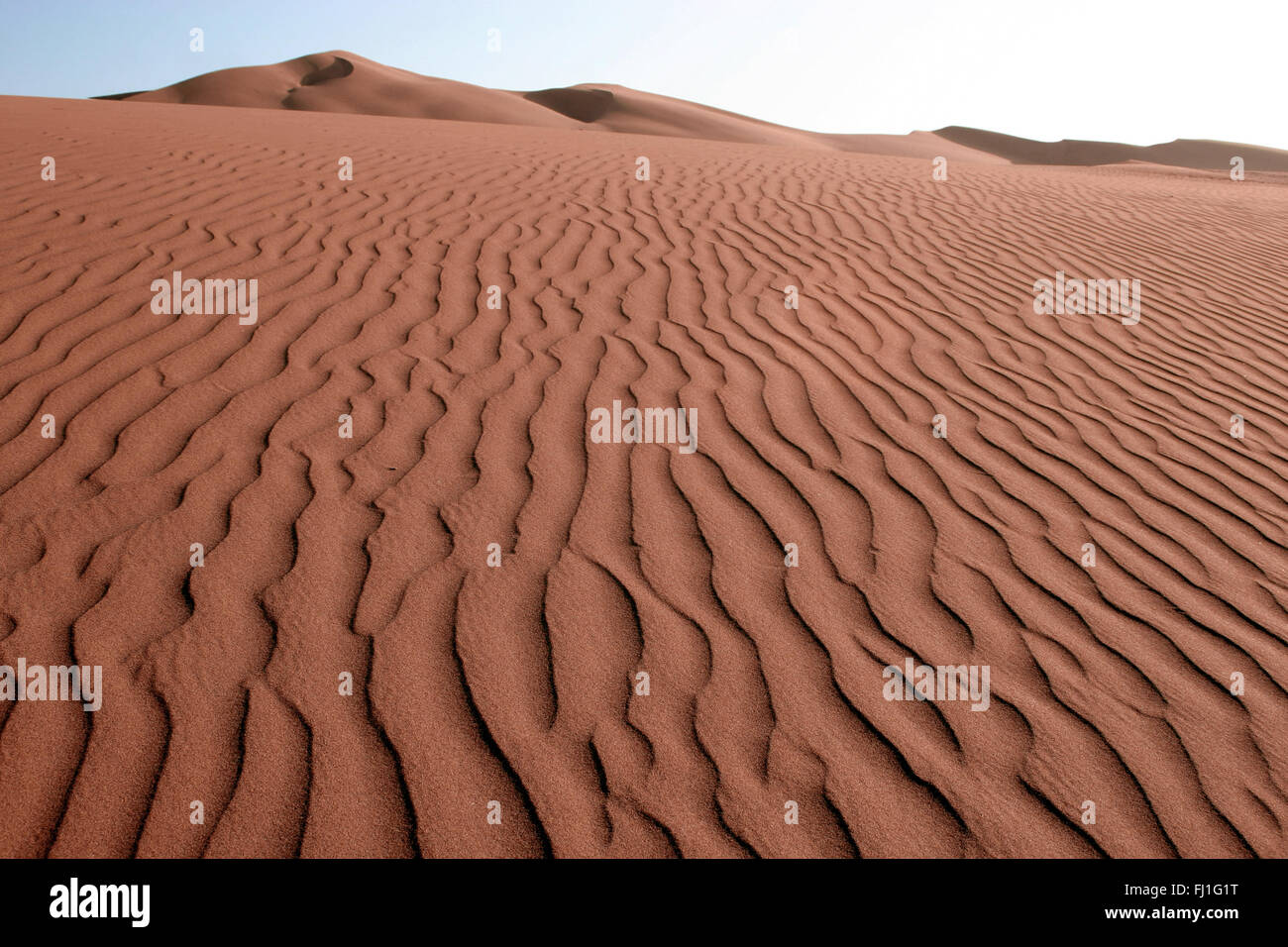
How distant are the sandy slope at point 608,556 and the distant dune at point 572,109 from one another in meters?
34.6

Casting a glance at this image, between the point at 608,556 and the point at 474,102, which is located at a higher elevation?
Result: the point at 474,102

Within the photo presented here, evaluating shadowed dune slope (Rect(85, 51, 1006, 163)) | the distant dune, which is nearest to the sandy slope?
shadowed dune slope (Rect(85, 51, 1006, 163))

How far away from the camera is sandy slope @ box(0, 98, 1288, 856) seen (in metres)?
1.99

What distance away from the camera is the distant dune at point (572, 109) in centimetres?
3903

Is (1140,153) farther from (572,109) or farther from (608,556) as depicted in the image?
(608,556)

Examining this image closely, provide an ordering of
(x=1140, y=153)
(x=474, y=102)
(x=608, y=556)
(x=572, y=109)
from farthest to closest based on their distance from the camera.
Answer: (x=1140, y=153) < (x=572, y=109) < (x=474, y=102) < (x=608, y=556)

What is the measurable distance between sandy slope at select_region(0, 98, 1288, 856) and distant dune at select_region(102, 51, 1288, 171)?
34.6 meters

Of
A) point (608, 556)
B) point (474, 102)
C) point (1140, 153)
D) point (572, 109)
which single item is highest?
point (572, 109)

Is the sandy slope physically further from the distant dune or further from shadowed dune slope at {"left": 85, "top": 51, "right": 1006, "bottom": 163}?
the distant dune

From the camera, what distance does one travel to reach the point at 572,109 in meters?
45.7

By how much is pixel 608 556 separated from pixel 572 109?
47131mm

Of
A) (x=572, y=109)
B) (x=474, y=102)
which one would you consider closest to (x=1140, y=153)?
(x=572, y=109)

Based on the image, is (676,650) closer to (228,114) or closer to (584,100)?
(228,114)
